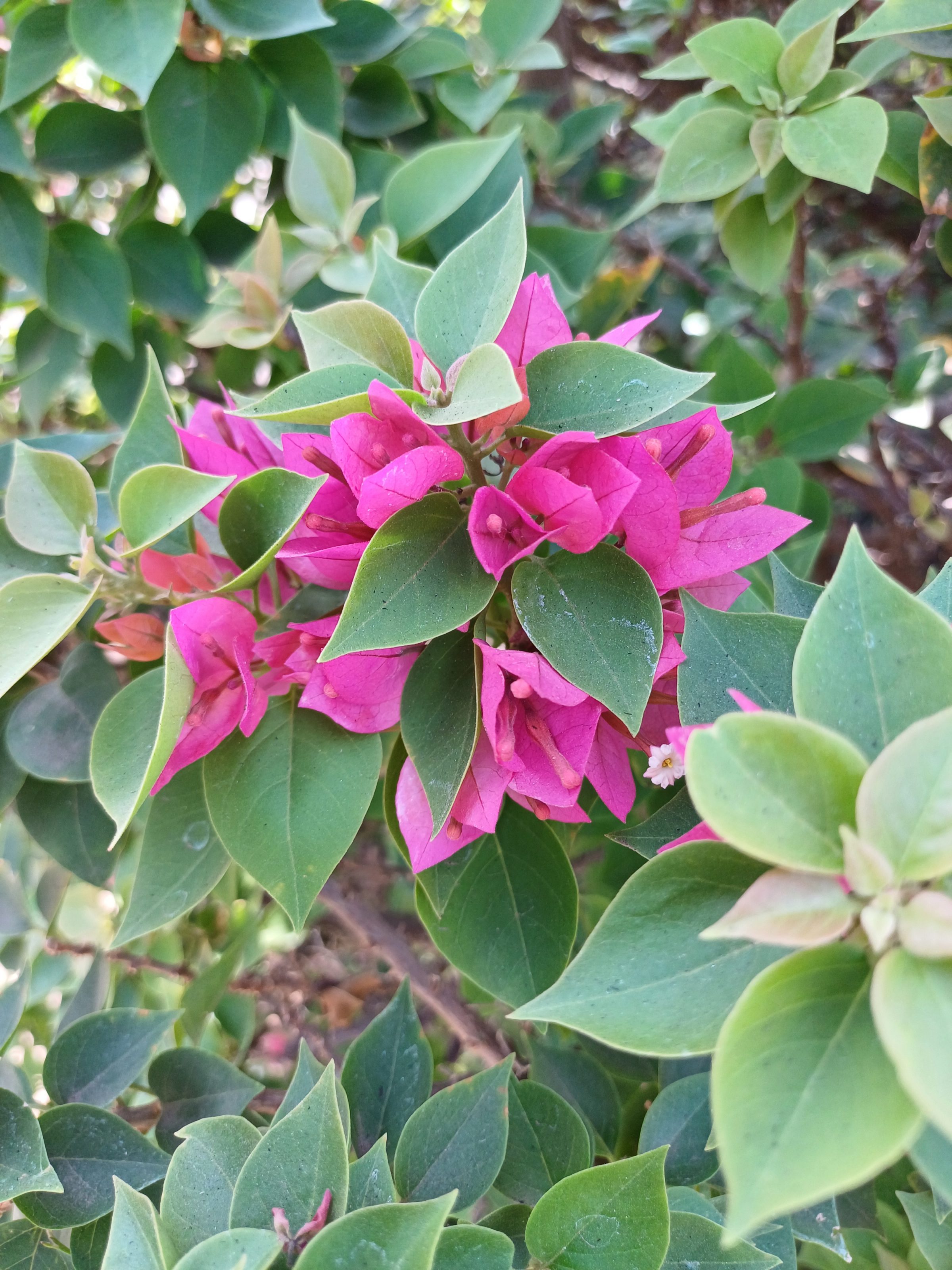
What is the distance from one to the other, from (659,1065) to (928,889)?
0.35 metres

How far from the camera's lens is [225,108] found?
29.6 inches

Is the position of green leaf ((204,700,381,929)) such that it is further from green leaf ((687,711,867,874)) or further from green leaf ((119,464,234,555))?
green leaf ((687,711,867,874))

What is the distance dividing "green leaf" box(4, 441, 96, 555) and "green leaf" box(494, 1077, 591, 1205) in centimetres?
40

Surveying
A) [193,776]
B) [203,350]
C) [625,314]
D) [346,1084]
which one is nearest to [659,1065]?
[346,1084]

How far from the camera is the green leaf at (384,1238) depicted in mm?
328

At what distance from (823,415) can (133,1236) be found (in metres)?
0.87

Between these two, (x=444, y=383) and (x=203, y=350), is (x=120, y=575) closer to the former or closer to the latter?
(x=444, y=383)

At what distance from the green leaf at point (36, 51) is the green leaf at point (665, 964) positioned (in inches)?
29.0

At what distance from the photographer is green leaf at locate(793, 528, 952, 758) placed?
32 cm

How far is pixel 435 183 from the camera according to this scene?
2.26ft

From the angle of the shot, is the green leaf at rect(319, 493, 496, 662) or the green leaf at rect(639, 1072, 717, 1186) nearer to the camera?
the green leaf at rect(319, 493, 496, 662)

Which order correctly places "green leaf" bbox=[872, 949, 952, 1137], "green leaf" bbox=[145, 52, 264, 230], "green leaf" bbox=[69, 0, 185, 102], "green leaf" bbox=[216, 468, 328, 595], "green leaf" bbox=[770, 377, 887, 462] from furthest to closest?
"green leaf" bbox=[770, 377, 887, 462], "green leaf" bbox=[145, 52, 264, 230], "green leaf" bbox=[69, 0, 185, 102], "green leaf" bbox=[216, 468, 328, 595], "green leaf" bbox=[872, 949, 952, 1137]

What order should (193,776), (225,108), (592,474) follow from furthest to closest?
1. (225,108)
2. (193,776)
3. (592,474)

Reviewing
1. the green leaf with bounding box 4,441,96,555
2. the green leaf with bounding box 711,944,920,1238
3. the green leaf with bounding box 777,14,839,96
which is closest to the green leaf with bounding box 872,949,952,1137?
the green leaf with bounding box 711,944,920,1238
